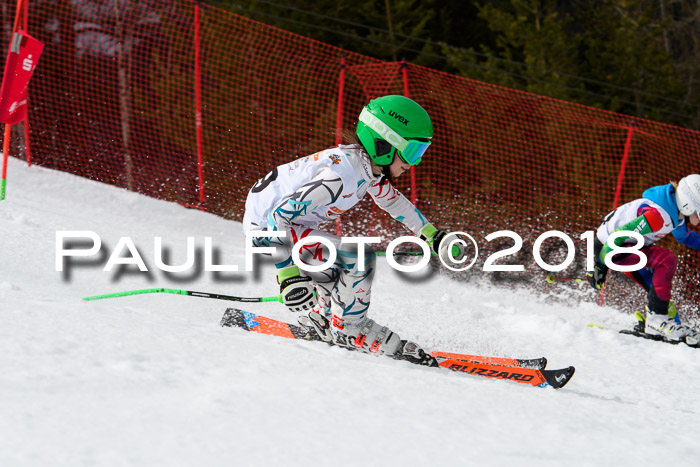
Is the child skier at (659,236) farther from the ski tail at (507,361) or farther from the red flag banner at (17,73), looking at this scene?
the red flag banner at (17,73)

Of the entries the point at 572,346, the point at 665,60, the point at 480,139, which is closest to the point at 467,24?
the point at 665,60

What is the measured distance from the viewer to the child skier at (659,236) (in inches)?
199

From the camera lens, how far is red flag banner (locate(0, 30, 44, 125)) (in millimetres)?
6285

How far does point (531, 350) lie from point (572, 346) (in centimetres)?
36

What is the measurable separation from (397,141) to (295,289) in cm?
92

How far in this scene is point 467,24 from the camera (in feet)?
44.7

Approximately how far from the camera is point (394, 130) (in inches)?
136

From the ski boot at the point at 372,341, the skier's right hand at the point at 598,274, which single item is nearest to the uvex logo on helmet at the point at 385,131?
the ski boot at the point at 372,341

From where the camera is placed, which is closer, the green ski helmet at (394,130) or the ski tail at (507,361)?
the green ski helmet at (394,130)

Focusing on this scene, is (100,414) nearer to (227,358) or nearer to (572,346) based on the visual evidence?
(227,358)

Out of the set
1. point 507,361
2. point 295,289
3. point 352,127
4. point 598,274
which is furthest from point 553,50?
point 295,289

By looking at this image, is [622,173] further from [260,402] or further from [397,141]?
[260,402]

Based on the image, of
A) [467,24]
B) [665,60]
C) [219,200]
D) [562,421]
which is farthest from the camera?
[467,24]

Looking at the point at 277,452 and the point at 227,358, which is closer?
the point at 277,452
